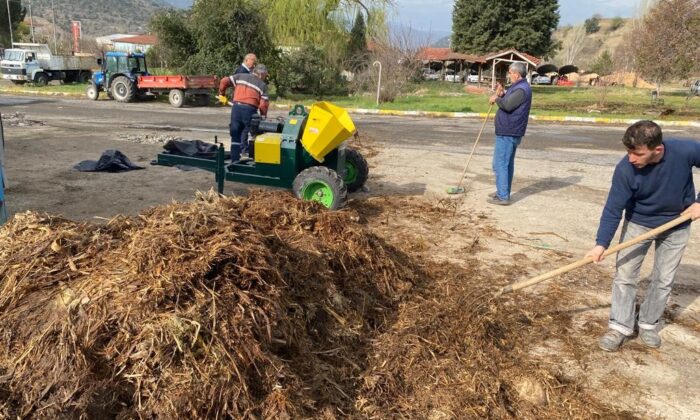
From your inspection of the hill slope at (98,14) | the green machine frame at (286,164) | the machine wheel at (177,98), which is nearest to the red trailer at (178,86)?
the machine wheel at (177,98)

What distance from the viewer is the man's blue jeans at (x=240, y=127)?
7.54 metres

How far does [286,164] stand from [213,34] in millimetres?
20934

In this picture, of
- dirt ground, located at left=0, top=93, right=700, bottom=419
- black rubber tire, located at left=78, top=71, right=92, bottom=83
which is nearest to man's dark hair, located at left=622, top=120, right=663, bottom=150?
dirt ground, located at left=0, top=93, right=700, bottom=419

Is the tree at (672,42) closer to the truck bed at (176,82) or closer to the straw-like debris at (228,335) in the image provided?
the truck bed at (176,82)

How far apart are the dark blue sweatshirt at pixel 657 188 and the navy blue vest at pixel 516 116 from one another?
355 centimetres

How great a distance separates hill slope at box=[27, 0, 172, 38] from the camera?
13162 cm

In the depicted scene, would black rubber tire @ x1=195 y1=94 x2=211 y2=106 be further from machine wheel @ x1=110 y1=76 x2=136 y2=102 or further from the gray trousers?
the gray trousers

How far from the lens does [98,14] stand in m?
148

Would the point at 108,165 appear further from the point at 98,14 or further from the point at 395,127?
the point at 98,14

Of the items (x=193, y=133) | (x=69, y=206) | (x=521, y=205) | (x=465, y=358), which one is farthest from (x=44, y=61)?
(x=465, y=358)

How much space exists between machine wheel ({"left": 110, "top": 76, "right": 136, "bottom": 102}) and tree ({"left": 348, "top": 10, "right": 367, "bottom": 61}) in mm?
12660

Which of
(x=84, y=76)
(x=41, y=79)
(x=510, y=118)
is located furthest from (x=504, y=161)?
(x=84, y=76)

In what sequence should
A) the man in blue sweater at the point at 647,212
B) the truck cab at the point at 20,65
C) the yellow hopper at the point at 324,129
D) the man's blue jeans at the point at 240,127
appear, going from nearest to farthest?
the man in blue sweater at the point at 647,212, the yellow hopper at the point at 324,129, the man's blue jeans at the point at 240,127, the truck cab at the point at 20,65

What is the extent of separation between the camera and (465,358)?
3311 millimetres
